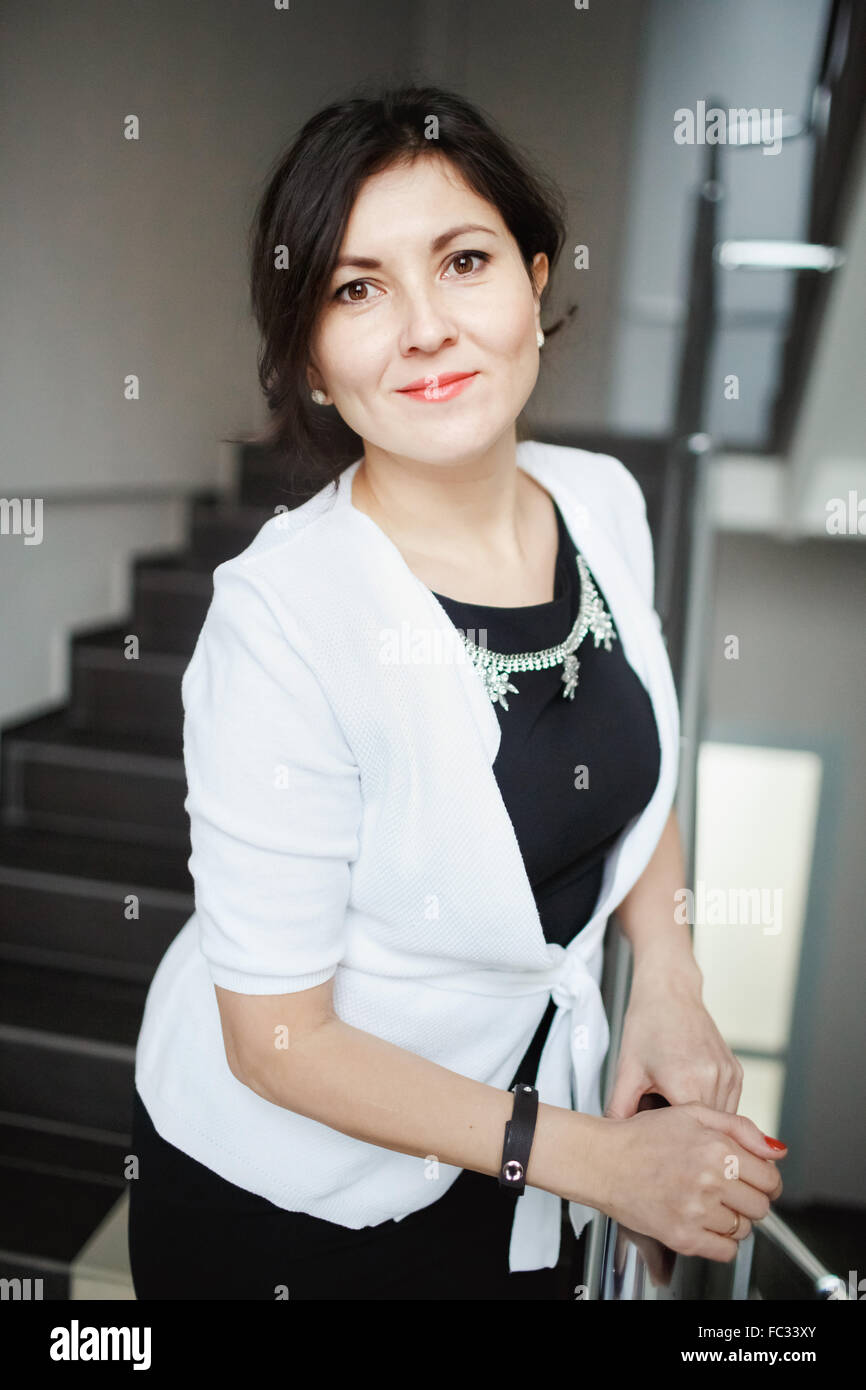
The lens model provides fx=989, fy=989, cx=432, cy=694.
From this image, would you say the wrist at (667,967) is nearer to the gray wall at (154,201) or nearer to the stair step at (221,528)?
the gray wall at (154,201)

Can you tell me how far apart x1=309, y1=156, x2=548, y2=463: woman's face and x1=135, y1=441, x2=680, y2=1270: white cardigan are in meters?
0.08

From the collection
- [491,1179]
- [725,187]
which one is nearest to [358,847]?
[491,1179]

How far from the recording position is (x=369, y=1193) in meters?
0.82

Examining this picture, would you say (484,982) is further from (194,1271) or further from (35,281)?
(35,281)

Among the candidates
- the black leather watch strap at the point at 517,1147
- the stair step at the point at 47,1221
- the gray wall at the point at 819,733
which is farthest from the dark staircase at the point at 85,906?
the gray wall at the point at 819,733

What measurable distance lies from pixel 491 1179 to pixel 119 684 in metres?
0.88

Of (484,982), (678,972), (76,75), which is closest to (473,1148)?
(484,982)

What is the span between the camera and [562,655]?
755mm

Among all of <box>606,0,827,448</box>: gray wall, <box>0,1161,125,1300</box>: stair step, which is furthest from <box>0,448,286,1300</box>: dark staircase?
<box>606,0,827,448</box>: gray wall

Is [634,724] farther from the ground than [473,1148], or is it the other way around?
[634,724]

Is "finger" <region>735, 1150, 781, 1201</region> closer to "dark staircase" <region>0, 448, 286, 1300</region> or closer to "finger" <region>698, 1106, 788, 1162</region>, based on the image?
"finger" <region>698, 1106, 788, 1162</region>

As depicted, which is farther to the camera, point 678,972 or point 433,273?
point 678,972

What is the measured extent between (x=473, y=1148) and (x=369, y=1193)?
0.21m

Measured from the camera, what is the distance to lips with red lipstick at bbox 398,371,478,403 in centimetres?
61
